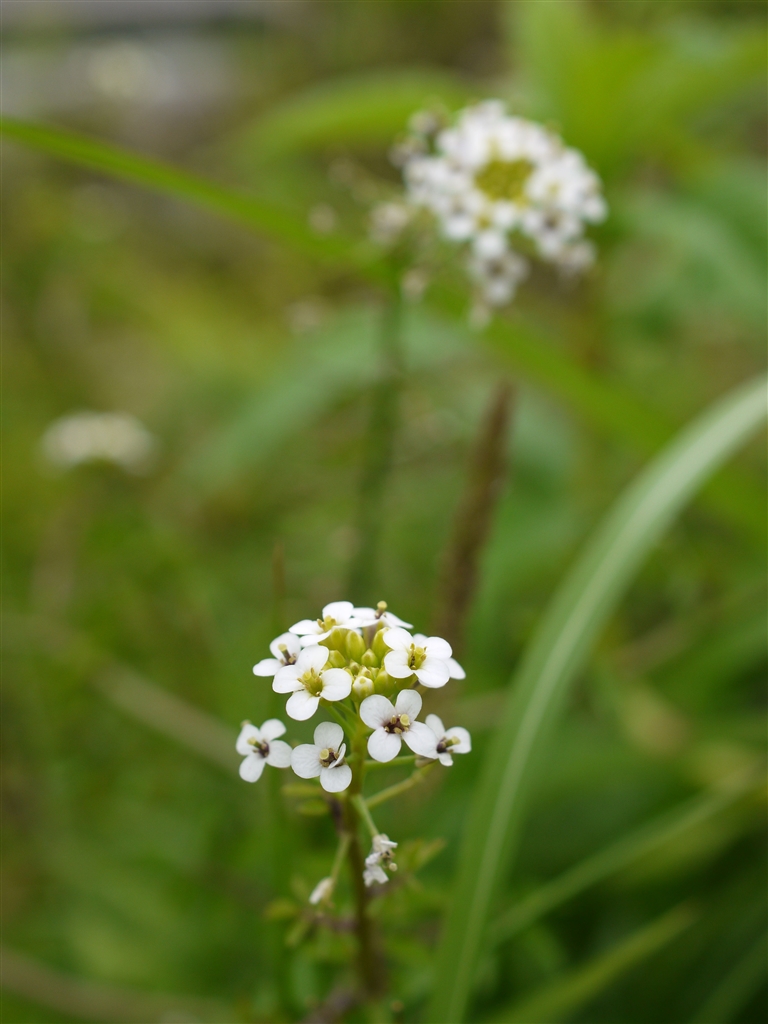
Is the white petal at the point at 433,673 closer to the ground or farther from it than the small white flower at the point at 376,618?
closer to the ground

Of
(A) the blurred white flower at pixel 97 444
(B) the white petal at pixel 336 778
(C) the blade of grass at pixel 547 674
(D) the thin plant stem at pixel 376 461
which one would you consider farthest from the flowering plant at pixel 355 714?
(A) the blurred white flower at pixel 97 444

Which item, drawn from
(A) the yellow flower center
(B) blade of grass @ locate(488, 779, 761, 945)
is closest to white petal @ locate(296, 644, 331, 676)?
(B) blade of grass @ locate(488, 779, 761, 945)

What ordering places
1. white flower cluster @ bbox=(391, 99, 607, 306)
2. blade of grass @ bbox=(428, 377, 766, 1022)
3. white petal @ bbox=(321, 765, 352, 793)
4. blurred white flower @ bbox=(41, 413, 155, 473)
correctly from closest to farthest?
1. white petal @ bbox=(321, 765, 352, 793)
2. blade of grass @ bbox=(428, 377, 766, 1022)
3. white flower cluster @ bbox=(391, 99, 607, 306)
4. blurred white flower @ bbox=(41, 413, 155, 473)

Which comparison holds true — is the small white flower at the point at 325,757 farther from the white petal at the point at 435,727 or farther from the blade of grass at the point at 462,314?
the blade of grass at the point at 462,314

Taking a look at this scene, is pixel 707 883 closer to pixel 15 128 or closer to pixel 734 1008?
pixel 734 1008

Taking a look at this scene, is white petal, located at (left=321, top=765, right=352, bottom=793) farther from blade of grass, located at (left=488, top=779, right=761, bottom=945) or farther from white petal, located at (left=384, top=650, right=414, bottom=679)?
blade of grass, located at (left=488, top=779, right=761, bottom=945)

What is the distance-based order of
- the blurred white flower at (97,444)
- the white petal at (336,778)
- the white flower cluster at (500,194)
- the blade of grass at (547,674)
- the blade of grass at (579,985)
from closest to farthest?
the white petal at (336,778)
the blade of grass at (547,674)
the blade of grass at (579,985)
the white flower cluster at (500,194)
the blurred white flower at (97,444)
